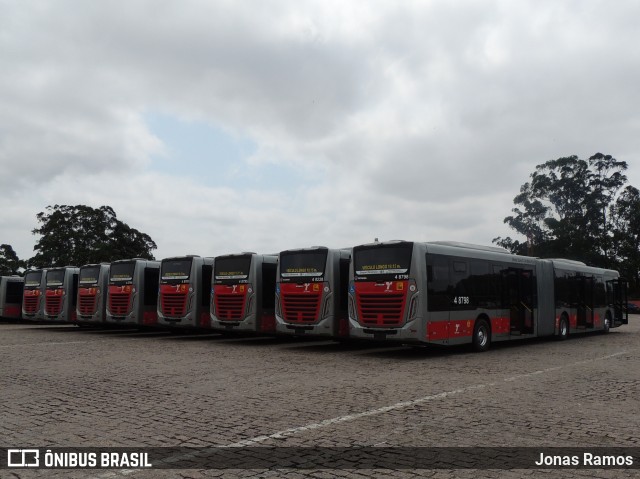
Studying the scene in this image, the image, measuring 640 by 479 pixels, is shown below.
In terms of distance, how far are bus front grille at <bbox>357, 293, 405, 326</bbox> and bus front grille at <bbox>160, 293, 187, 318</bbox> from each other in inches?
320

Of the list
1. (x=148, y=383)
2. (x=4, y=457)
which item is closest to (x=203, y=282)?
(x=148, y=383)

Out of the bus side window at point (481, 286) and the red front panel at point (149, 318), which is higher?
the bus side window at point (481, 286)

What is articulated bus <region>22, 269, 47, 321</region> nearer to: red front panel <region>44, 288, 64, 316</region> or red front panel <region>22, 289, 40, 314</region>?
red front panel <region>22, 289, 40, 314</region>

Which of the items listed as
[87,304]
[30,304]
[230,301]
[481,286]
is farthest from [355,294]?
[30,304]

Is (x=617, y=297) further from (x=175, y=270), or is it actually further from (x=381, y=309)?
(x=175, y=270)

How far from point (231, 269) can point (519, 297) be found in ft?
31.0

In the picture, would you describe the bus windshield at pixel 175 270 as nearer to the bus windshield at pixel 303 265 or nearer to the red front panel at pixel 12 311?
the bus windshield at pixel 303 265

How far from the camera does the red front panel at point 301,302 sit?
17.0 metres

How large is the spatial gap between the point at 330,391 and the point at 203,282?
1308cm

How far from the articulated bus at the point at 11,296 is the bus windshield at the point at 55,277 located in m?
6.60

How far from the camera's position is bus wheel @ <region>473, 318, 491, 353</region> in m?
16.4

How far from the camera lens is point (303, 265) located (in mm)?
17562

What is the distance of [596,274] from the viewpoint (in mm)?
24469

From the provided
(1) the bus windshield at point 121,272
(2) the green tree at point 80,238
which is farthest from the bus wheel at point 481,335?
(2) the green tree at point 80,238
